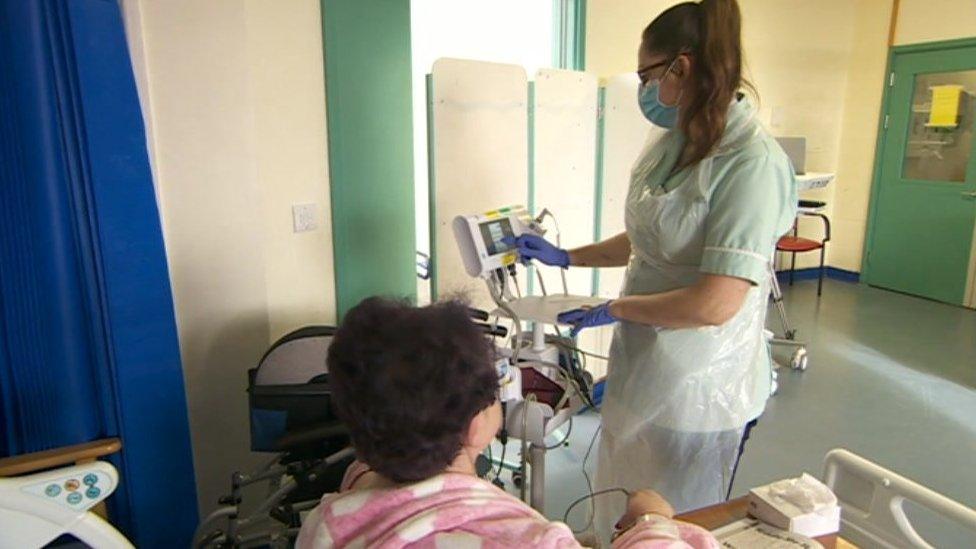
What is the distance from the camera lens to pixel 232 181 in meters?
1.99

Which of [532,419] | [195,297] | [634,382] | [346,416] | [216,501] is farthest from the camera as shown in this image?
[216,501]

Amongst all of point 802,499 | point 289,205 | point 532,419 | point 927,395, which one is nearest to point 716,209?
point 802,499

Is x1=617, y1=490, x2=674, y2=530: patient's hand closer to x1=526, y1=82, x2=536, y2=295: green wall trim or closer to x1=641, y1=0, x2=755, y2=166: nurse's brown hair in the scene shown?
x1=641, y1=0, x2=755, y2=166: nurse's brown hair

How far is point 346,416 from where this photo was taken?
0.77 m

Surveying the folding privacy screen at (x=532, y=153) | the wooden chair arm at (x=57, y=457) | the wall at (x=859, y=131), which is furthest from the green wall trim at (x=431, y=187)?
the wall at (x=859, y=131)

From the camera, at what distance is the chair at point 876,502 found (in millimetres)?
1075

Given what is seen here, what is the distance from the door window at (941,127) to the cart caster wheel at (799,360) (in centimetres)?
260

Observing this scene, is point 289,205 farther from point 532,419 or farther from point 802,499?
point 802,499

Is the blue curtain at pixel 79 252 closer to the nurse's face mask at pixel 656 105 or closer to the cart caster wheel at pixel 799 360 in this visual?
the nurse's face mask at pixel 656 105

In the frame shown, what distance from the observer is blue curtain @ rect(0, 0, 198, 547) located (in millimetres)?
1444

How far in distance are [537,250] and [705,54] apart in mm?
816

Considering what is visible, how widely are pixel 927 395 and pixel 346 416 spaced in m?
3.80

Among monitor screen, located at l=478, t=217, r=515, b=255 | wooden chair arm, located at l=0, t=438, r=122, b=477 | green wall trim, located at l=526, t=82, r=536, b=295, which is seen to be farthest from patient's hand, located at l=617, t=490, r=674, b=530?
green wall trim, located at l=526, t=82, r=536, b=295

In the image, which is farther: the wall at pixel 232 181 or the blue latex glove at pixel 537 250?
the blue latex glove at pixel 537 250
